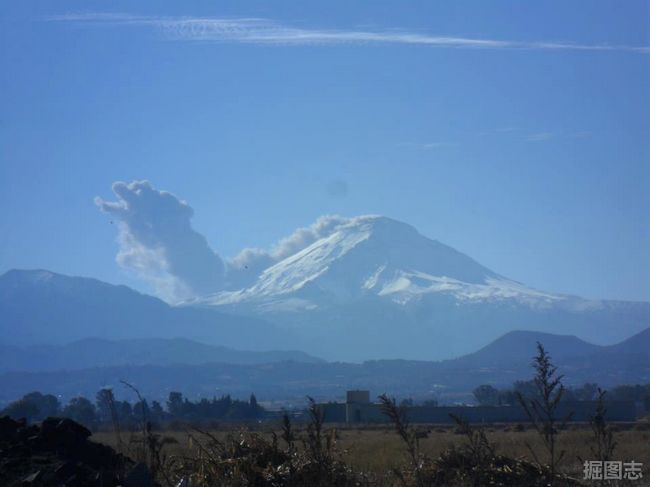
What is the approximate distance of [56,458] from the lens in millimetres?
15555

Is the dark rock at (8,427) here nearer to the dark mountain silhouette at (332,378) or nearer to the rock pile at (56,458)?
the rock pile at (56,458)

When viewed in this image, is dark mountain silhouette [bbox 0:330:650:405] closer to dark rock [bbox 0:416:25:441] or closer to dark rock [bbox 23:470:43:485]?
dark rock [bbox 0:416:25:441]

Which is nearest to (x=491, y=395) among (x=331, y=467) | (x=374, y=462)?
(x=374, y=462)

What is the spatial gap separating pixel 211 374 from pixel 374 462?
172 meters

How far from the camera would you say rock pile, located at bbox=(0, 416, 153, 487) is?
46.1 feet

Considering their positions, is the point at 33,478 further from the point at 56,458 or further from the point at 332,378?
the point at 332,378

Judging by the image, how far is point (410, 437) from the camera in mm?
11312

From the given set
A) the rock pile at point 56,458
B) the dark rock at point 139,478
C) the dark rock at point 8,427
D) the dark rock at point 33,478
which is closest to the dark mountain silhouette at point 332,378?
the dark rock at point 8,427

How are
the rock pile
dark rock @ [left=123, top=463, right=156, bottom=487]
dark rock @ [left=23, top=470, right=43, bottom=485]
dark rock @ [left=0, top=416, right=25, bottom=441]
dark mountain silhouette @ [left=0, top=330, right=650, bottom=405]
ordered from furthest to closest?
dark mountain silhouette @ [left=0, top=330, right=650, bottom=405] < dark rock @ [left=0, top=416, right=25, bottom=441] < the rock pile < dark rock @ [left=23, top=470, right=43, bottom=485] < dark rock @ [left=123, top=463, right=156, bottom=487]

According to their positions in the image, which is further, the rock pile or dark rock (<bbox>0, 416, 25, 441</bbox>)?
dark rock (<bbox>0, 416, 25, 441</bbox>)

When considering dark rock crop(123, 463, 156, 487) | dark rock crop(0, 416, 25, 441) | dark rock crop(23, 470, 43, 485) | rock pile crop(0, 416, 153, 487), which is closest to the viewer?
dark rock crop(123, 463, 156, 487)

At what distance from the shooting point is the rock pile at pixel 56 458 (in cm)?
1404

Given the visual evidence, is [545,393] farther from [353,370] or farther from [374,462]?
[353,370]

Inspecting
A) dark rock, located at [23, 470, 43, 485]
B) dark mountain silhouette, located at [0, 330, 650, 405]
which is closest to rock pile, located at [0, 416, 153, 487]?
dark rock, located at [23, 470, 43, 485]
